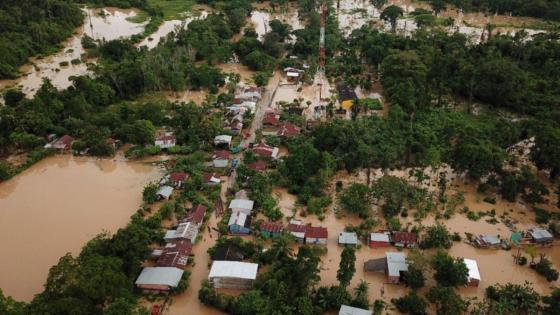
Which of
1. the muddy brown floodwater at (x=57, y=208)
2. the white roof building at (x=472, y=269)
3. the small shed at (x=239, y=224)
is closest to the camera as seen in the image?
the white roof building at (x=472, y=269)

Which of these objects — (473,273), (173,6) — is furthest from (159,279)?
(173,6)

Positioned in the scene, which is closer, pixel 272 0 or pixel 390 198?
pixel 390 198

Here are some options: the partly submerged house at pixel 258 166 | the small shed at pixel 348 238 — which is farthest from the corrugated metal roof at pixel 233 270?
the partly submerged house at pixel 258 166

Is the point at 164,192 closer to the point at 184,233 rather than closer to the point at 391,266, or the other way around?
the point at 184,233

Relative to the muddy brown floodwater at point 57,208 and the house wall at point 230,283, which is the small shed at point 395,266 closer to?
the house wall at point 230,283

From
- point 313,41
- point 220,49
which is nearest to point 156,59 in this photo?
point 220,49

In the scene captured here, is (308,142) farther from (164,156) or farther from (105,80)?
(105,80)

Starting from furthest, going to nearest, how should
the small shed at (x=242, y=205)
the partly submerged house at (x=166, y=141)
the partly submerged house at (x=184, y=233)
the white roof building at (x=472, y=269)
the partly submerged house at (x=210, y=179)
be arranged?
1. the partly submerged house at (x=166, y=141)
2. the partly submerged house at (x=210, y=179)
3. the small shed at (x=242, y=205)
4. the partly submerged house at (x=184, y=233)
5. the white roof building at (x=472, y=269)
